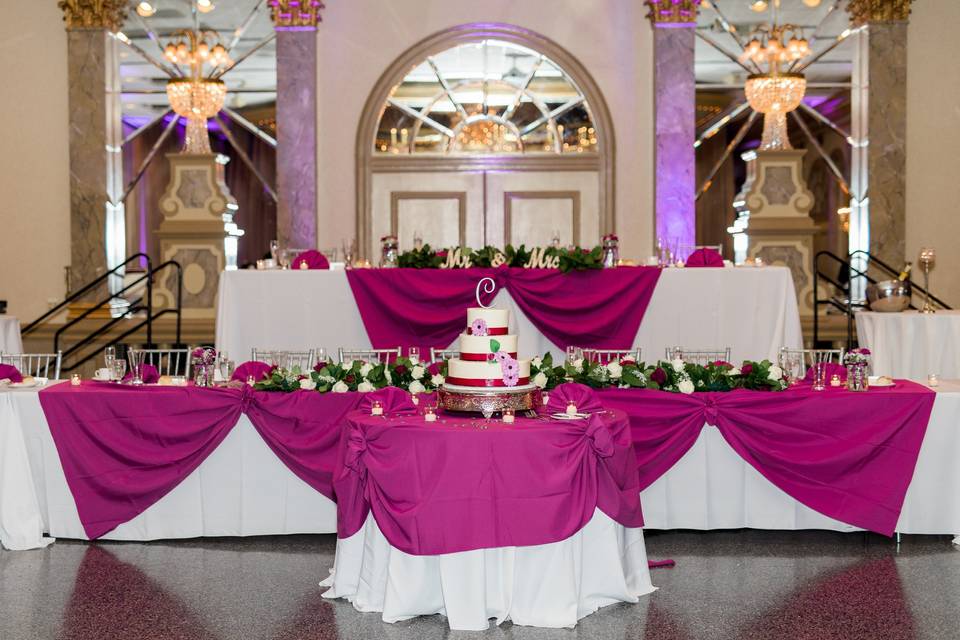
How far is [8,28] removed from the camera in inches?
527

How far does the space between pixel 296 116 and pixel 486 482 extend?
9.34m

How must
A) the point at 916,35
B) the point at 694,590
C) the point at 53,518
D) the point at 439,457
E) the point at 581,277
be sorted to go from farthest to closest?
the point at 916,35 < the point at 581,277 < the point at 53,518 < the point at 694,590 < the point at 439,457

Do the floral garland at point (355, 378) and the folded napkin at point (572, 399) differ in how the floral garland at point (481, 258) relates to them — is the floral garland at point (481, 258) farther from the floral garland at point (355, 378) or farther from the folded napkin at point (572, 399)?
the folded napkin at point (572, 399)

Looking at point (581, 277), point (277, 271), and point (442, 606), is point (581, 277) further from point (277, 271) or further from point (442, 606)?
point (442, 606)

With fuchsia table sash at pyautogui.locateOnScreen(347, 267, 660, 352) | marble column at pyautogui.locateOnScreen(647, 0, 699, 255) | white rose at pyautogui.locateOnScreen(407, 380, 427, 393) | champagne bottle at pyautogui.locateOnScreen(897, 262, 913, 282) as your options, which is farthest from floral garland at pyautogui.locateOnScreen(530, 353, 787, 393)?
marble column at pyautogui.locateOnScreen(647, 0, 699, 255)

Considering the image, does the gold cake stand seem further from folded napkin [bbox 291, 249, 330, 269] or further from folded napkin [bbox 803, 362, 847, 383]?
folded napkin [bbox 291, 249, 330, 269]

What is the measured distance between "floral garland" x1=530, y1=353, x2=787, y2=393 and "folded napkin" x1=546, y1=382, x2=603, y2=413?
68 cm

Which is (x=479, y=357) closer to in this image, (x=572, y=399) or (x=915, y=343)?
(x=572, y=399)

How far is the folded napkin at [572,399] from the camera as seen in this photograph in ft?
17.0

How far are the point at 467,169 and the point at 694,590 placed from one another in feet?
29.5

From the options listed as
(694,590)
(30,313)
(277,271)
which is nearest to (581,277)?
(277,271)

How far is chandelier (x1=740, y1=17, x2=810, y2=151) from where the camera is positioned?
1284cm

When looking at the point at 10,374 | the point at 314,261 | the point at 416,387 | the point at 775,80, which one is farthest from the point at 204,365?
the point at 775,80

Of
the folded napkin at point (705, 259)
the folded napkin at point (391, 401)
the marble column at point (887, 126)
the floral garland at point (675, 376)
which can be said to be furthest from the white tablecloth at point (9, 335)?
the marble column at point (887, 126)
